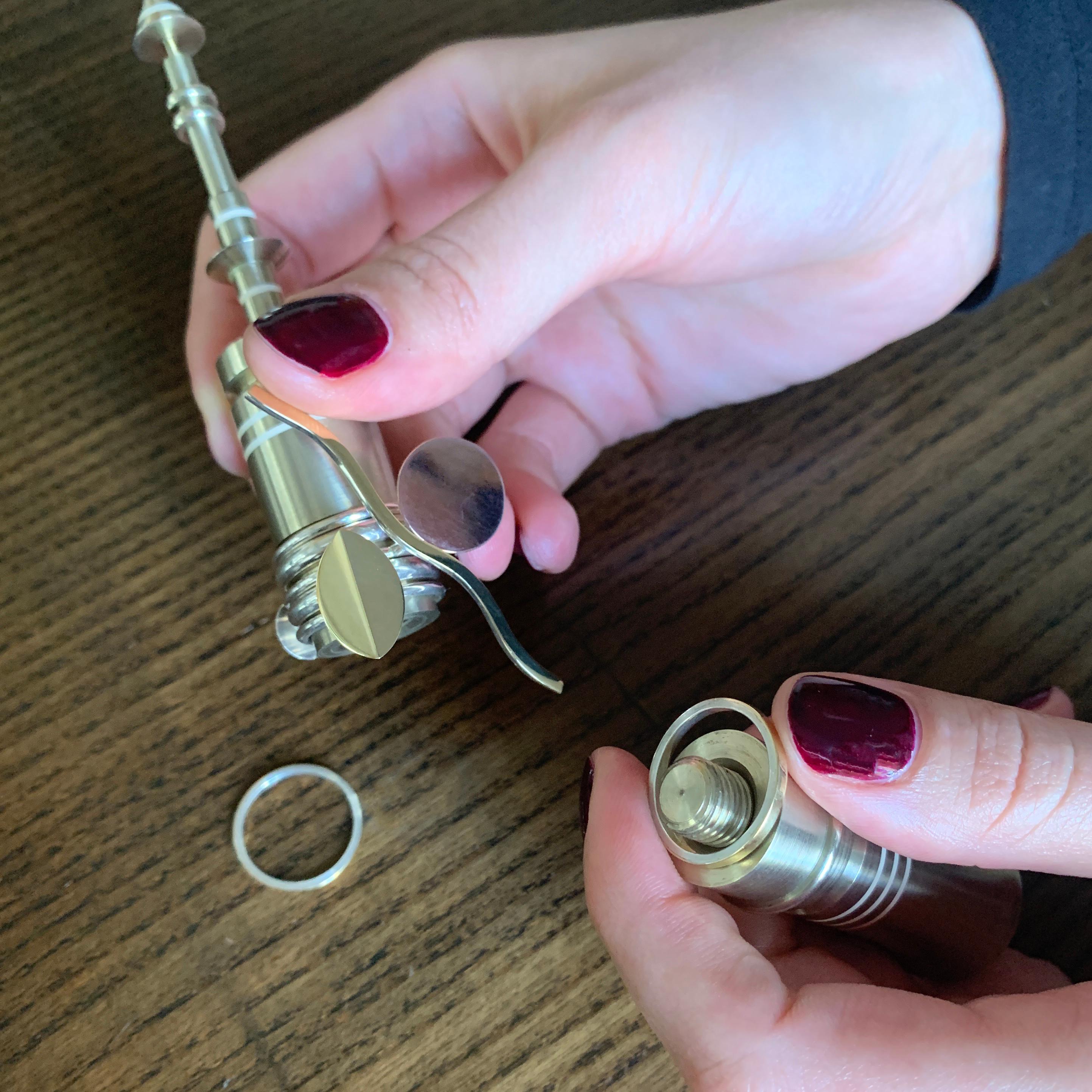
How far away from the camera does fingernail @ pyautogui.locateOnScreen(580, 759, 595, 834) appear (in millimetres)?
384

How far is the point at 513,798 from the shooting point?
0.42 meters

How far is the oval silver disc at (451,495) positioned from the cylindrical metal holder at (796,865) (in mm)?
119

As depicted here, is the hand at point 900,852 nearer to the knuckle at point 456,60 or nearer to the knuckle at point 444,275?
the knuckle at point 444,275

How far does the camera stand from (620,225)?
371 mm

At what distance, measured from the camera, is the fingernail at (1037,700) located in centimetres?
42

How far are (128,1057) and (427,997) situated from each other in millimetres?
130

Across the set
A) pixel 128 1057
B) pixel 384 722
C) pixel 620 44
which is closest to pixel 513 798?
pixel 384 722

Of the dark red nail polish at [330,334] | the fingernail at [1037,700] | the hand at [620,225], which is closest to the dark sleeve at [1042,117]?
the hand at [620,225]

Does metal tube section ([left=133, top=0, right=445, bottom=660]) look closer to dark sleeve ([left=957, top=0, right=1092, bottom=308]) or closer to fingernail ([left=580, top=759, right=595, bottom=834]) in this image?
fingernail ([left=580, top=759, right=595, bottom=834])

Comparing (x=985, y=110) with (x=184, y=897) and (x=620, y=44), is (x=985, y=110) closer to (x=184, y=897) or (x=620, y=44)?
(x=620, y=44)

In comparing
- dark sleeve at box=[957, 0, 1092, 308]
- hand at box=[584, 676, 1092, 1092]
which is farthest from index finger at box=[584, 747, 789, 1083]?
dark sleeve at box=[957, 0, 1092, 308]

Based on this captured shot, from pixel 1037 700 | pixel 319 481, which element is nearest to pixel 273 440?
pixel 319 481

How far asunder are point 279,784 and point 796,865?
0.81 ft

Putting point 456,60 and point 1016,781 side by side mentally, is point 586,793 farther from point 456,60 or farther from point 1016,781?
point 456,60
